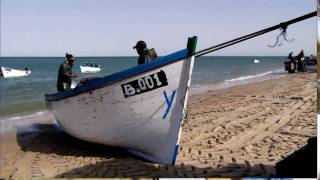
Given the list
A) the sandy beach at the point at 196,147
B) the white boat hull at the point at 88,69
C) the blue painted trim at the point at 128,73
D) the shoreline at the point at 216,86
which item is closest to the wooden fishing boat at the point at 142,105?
the blue painted trim at the point at 128,73

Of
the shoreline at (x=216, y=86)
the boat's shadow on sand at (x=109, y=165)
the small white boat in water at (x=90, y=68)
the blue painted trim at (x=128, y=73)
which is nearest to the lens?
the blue painted trim at (x=128, y=73)

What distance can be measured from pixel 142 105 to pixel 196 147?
0.73 meters

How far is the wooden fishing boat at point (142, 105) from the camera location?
118 inches

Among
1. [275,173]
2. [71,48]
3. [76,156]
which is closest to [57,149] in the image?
[76,156]

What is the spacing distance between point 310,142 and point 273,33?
69 centimetres

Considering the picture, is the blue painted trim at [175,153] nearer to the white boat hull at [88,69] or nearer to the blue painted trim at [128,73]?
the blue painted trim at [128,73]

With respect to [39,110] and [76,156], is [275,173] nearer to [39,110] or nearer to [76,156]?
[76,156]

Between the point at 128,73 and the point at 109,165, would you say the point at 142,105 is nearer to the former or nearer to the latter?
the point at 128,73

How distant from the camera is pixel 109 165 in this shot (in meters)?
3.26

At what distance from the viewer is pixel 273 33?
2990mm

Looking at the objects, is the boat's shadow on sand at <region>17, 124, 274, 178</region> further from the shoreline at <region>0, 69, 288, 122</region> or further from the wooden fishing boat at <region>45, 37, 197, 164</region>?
the shoreline at <region>0, 69, 288, 122</region>

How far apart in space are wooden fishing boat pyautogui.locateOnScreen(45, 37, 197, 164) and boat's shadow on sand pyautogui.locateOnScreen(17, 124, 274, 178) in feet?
0.29

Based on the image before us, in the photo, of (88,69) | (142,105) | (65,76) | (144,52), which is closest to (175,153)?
(142,105)

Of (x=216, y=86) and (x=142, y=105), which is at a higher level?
(x=216, y=86)
